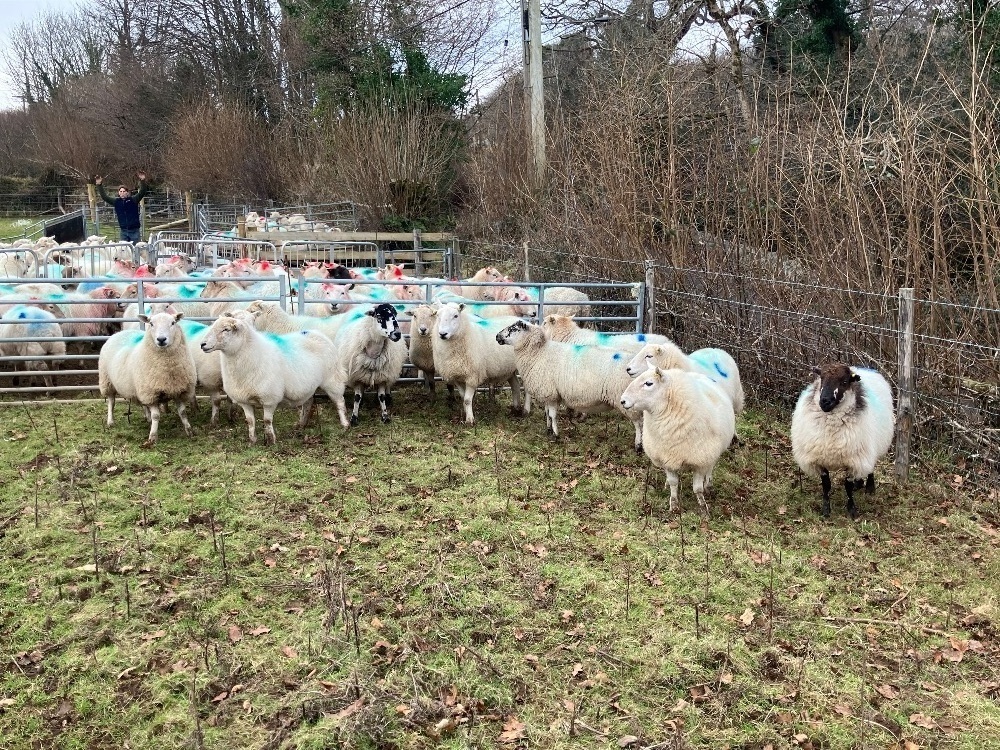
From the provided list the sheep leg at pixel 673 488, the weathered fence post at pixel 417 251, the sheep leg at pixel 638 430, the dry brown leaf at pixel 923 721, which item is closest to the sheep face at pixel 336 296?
the sheep leg at pixel 638 430

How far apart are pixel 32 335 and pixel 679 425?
758 cm

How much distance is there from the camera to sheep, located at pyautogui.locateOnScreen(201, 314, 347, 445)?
745 cm

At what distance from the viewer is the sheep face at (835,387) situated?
5.77 m

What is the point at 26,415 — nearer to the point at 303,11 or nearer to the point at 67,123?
the point at 303,11

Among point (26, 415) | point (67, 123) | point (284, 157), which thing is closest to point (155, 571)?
point (26, 415)

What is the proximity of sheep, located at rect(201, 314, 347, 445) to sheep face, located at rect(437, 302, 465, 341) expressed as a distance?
1.32 m

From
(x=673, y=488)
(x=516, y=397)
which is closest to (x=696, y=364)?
(x=673, y=488)

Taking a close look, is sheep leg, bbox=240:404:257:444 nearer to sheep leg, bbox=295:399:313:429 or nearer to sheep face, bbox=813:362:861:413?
sheep leg, bbox=295:399:313:429

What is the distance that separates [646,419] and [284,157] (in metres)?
27.5

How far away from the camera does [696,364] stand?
745cm

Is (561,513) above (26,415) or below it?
below

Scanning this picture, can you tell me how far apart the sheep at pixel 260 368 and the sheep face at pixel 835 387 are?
4671 mm

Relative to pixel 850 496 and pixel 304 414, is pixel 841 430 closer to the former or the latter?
pixel 850 496

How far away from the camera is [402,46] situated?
2322 cm
